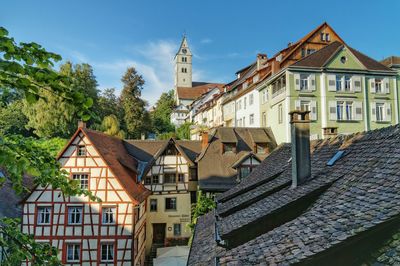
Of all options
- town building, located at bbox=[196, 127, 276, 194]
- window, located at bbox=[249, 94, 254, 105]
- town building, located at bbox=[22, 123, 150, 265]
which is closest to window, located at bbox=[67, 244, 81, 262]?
town building, located at bbox=[22, 123, 150, 265]

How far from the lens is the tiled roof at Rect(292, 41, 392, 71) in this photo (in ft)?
90.5

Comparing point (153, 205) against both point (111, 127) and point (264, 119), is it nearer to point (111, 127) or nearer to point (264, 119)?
point (264, 119)

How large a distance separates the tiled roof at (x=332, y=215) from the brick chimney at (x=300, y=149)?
0.96ft

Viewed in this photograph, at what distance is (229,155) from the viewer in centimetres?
2452

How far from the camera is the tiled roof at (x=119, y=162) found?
19.8 metres

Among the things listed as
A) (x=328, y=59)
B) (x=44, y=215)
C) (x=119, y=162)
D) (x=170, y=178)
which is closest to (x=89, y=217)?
(x=44, y=215)

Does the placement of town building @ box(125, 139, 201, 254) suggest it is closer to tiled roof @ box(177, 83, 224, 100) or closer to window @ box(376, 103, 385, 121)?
window @ box(376, 103, 385, 121)

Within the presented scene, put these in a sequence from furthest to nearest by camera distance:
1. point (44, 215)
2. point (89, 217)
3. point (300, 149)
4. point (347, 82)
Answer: point (347, 82), point (44, 215), point (89, 217), point (300, 149)

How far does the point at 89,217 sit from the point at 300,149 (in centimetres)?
1510

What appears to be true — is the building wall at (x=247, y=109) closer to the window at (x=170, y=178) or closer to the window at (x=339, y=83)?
the window at (x=339, y=83)

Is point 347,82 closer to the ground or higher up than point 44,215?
higher up

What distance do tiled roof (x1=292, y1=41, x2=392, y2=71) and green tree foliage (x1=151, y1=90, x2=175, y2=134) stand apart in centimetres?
4221

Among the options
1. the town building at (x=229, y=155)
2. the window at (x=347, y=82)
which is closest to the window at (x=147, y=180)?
the town building at (x=229, y=155)

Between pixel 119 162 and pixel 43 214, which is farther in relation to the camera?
pixel 119 162
